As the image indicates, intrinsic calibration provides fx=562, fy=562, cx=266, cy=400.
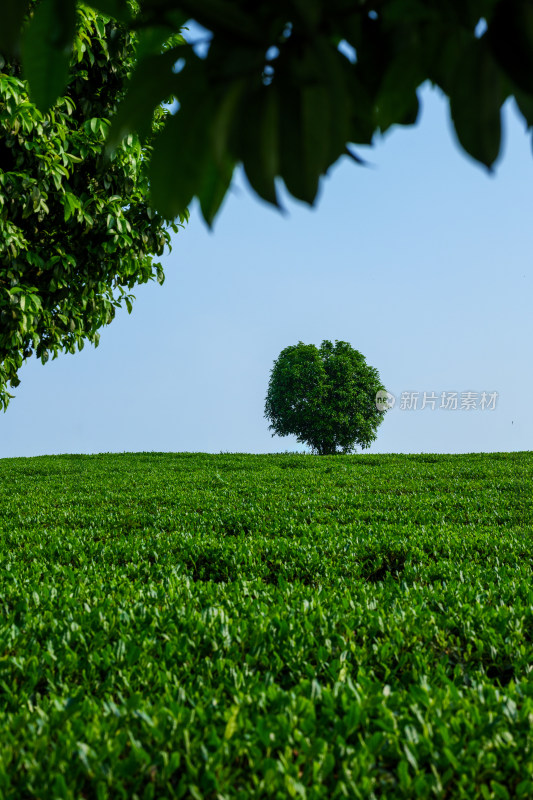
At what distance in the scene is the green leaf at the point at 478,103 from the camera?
1.08 m

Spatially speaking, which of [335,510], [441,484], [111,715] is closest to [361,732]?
[111,715]

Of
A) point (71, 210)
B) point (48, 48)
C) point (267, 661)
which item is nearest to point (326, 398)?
point (71, 210)

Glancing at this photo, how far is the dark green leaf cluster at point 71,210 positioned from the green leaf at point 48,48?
22.3 feet

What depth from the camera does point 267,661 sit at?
157 inches

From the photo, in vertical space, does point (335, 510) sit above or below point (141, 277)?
below

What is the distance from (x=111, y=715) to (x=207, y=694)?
0.58 m

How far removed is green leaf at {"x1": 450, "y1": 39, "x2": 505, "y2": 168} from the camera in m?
1.08

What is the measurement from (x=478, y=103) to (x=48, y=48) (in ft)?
Answer: 3.13

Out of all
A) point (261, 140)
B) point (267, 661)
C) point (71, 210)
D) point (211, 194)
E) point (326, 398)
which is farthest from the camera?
point (326, 398)

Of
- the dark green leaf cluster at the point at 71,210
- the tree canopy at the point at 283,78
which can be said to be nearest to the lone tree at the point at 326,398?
the dark green leaf cluster at the point at 71,210

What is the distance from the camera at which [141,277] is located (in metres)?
10.9

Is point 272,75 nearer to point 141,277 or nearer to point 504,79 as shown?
point 504,79

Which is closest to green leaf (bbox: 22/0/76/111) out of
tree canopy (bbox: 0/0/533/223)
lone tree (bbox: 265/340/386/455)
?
tree canopy (bbox: 0/0/533/223)

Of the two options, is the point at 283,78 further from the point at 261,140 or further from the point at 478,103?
the point at 478,103
